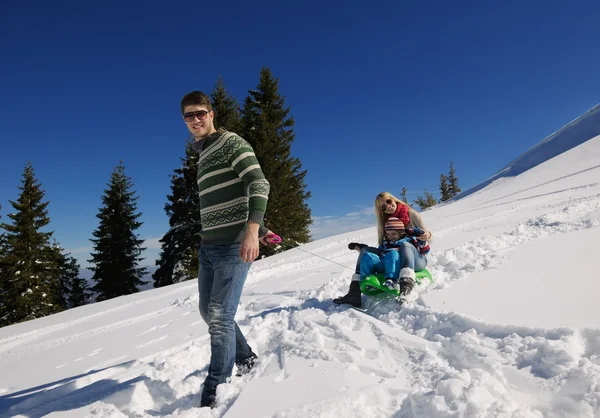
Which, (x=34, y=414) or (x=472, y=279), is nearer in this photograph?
(x=34, y=414)

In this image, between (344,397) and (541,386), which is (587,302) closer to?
(541,386)

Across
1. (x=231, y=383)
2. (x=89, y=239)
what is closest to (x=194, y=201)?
(x=89, y=239)

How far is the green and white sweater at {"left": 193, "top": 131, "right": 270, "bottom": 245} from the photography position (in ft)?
7.36

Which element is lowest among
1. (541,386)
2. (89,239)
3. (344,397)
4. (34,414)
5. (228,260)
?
(541,386)

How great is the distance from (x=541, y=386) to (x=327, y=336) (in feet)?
5.54

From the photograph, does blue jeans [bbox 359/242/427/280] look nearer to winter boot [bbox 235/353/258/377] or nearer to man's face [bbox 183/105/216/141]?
winter boot [bbox 235/353/258/377]

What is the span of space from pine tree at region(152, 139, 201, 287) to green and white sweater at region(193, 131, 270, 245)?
688 inches

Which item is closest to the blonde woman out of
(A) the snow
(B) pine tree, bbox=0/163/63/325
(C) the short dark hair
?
(A) the snow

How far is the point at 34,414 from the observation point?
271 cm

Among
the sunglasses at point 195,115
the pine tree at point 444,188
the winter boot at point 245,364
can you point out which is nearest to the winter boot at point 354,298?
the winter boot at point 245,364

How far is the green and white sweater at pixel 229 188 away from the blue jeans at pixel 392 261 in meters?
2.32

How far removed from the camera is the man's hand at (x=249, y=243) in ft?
6.98

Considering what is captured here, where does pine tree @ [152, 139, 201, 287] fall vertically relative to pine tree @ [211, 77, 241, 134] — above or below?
below

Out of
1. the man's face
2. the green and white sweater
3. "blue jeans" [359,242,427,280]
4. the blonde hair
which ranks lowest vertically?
"blue jeans" [359,242,427,280]
